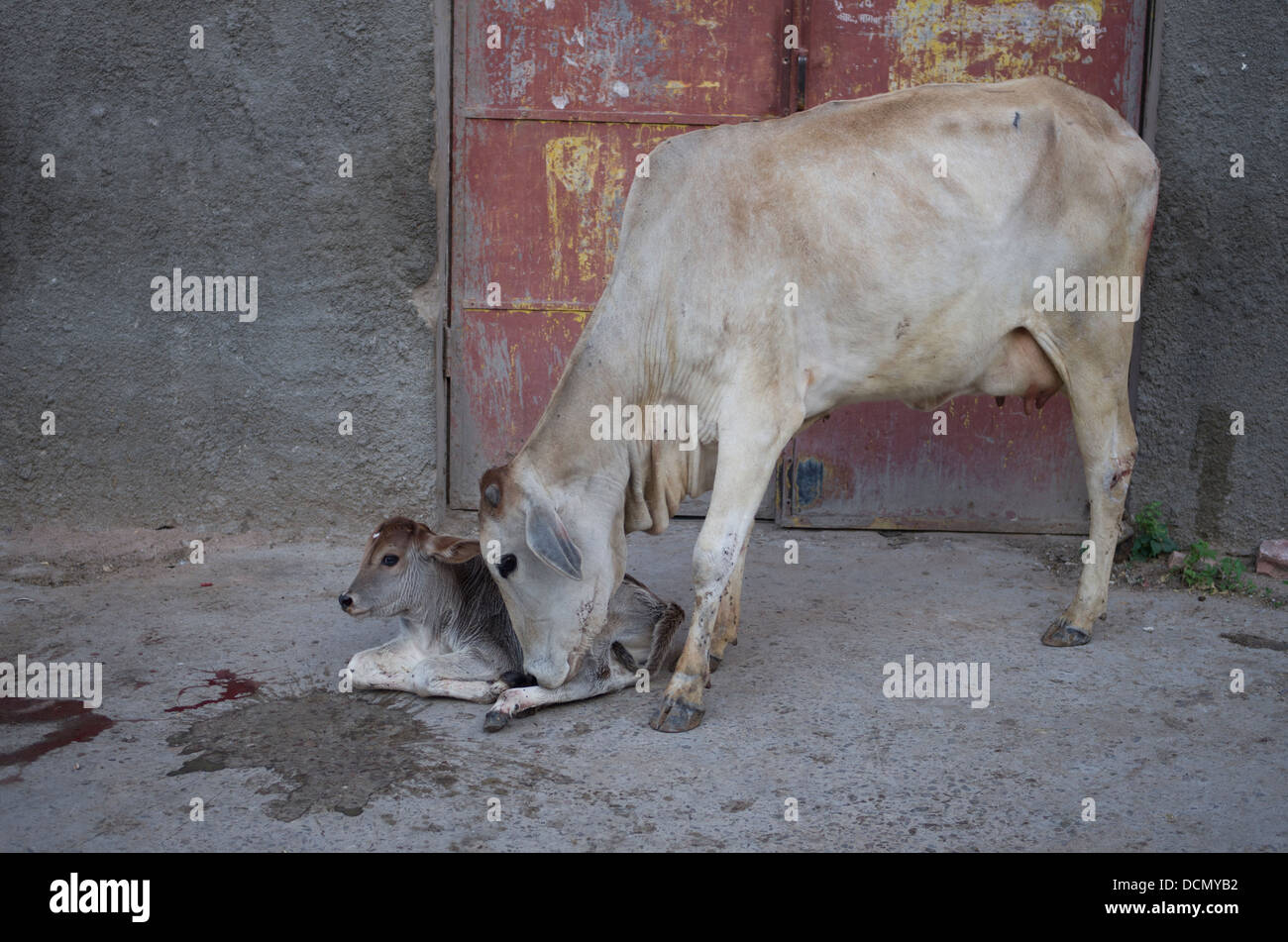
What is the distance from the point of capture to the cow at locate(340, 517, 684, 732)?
13.5 ft

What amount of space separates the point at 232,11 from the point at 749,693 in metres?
3.87

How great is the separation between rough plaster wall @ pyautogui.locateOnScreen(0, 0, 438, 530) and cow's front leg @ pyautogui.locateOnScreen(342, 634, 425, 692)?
175 centimetres

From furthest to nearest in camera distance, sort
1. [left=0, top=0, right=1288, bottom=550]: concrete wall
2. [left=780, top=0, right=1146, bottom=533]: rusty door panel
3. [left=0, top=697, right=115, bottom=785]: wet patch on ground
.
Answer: [left=780, top=0, right=1146, bottom=533]: rusty door panel → [left=0, top=0, right=1288, bottom=550]: concrete wall → [left=0, top=697, right=115, bottom=785]: wet patch on ground

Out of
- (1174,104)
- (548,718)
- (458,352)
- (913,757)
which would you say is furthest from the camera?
(458,352)

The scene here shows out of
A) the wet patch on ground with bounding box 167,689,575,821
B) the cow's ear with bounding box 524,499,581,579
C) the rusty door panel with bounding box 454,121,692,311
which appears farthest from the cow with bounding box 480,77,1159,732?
the rusty door panel with bounding box 454,121,692,311

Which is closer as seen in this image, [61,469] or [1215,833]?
[1215,833]

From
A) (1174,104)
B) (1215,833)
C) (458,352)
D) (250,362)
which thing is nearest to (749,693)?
(1215,833)

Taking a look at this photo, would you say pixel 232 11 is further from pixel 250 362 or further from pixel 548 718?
pixel 548 718

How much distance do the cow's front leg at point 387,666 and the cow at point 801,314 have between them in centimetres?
44

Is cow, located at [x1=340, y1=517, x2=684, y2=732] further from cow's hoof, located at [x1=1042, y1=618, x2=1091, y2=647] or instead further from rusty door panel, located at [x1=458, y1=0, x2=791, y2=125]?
rusty door panel, located at [x1=458, y1=0, x2=791, y2=125]

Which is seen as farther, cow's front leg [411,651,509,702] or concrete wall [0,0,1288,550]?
concrete wall [0,0,1288,550]

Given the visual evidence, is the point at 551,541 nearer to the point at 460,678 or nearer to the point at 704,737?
the point at 460,678

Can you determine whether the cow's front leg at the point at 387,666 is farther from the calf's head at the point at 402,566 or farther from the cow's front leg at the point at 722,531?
the cow's front leg at the point at 722,531

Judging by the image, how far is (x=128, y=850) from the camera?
3.13 m
